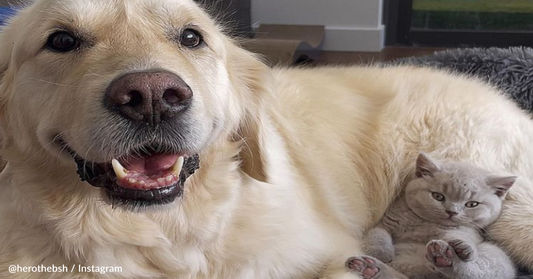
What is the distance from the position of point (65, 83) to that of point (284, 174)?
0.67 m

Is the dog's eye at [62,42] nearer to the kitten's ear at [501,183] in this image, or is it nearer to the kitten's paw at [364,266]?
the kitten's paw at [364,266]

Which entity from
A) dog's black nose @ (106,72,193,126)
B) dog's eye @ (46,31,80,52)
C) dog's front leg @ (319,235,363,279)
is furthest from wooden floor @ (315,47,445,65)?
dog's black nose @ (106,72,193,126)

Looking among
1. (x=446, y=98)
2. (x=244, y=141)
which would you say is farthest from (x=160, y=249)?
(x=446, y=98)

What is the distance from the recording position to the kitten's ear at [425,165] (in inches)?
73.4

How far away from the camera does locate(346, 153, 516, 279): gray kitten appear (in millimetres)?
1574

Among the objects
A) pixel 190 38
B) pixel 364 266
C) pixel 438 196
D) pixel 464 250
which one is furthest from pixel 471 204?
pixel 190 38

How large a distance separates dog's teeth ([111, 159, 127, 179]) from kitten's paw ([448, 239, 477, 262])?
89 centimetres

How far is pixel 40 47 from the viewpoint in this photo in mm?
1252

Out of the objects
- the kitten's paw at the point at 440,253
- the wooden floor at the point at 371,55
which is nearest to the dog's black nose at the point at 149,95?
the kitten's paw at the point at 440,253

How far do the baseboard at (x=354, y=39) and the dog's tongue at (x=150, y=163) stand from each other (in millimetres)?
3628

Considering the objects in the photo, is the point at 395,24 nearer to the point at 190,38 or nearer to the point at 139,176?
the point at 190,38

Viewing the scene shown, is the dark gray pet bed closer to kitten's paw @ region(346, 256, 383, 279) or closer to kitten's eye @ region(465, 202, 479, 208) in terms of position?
kitten's eye @ region(465, 202, 479, 208)

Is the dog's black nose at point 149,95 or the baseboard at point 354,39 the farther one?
the baseboard at point 354,39

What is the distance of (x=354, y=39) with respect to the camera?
465 centimetres
